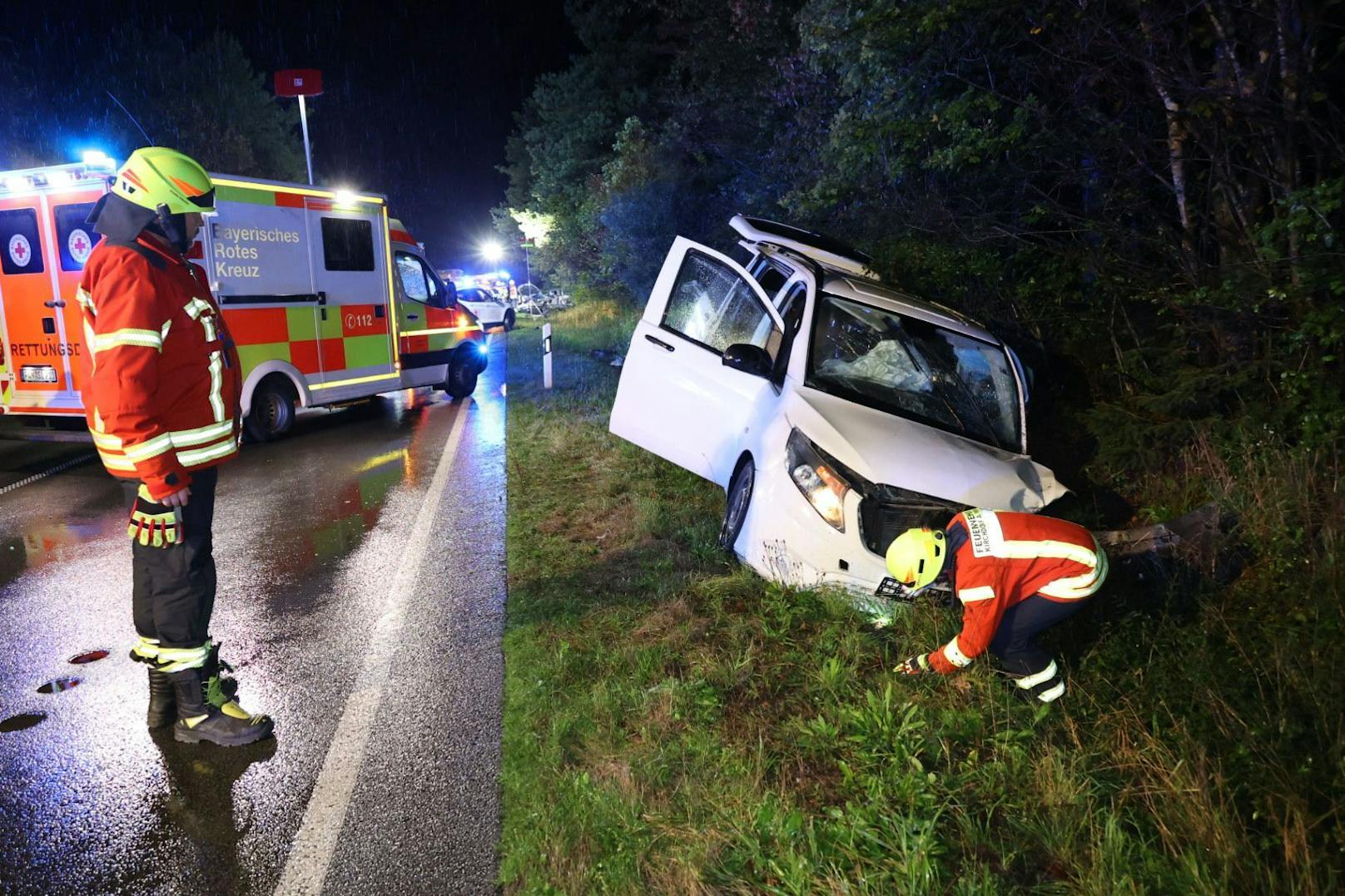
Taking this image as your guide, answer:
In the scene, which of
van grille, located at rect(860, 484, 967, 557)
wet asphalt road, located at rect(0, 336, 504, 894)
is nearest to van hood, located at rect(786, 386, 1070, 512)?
van grille, located at rect(860, 484, 967, 557)

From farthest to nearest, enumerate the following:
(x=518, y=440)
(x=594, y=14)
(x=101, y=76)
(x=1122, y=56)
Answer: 1. (x=101, y=76)
2. (x=594, y=14)
3. (x=518, y=440)
4. (x=1122, y=56)

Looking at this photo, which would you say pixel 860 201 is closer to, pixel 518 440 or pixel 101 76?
pixel 518 440

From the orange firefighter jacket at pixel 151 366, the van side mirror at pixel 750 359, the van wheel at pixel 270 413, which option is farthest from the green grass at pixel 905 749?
the van wheel at pixel 270 413

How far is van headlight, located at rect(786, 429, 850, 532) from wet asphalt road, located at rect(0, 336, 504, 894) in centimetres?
171

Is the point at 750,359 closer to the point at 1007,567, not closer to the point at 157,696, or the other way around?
the point at 1007,567

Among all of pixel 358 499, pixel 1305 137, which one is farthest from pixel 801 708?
pixel 358 499

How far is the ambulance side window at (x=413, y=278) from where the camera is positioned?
11.5 metres

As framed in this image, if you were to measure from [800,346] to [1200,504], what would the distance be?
2.48 metres

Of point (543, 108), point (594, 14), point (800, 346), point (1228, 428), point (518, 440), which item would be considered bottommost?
point (518, 440)

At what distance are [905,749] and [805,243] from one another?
464 cm

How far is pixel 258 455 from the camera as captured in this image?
8.95 meters

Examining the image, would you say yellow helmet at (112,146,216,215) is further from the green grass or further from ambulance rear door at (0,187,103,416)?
ambulance rear door at (0,187,103,416)

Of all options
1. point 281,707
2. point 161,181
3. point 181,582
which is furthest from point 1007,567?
point 161,181

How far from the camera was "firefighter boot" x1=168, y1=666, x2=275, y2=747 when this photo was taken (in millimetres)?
3541
